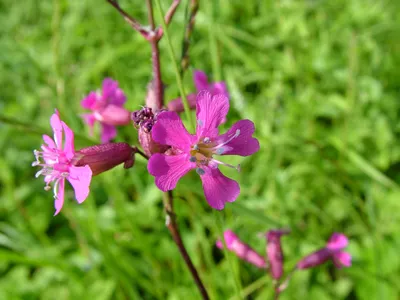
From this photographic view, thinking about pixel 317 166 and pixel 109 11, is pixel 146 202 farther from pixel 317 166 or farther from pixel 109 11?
pixel 109 11

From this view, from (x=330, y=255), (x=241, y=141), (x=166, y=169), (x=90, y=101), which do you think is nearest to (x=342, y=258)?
(x=330, y=255)

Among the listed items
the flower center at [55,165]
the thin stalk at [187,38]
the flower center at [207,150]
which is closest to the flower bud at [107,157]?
the flower center at [55,165]

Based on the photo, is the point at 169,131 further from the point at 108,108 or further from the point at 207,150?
the point at 108,108

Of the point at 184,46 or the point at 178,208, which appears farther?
the point at 178,208

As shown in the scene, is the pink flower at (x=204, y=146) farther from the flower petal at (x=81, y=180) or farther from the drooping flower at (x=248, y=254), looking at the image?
the drooping flower at (x=248, y=254)

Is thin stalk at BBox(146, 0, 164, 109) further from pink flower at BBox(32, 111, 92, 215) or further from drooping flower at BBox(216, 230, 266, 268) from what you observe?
drooping flower at BBox(216, 230, 266, 268)

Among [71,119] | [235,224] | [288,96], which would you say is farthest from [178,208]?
[288,96]
